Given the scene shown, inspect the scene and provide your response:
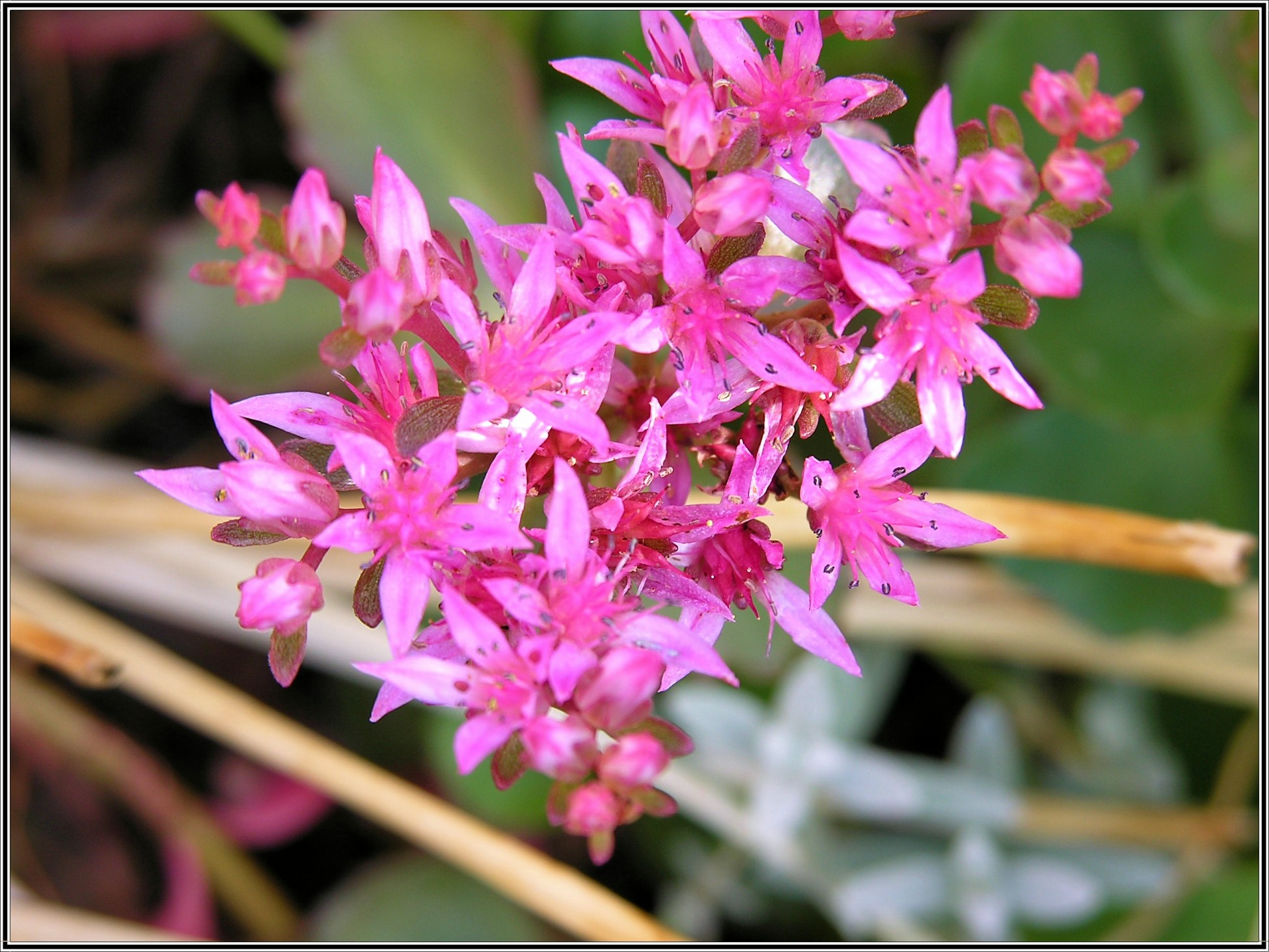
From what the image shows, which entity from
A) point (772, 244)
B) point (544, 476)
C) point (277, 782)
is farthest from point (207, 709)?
point (772, 244)

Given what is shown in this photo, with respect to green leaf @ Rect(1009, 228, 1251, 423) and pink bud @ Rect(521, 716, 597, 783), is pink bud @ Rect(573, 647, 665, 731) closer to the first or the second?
pink bud @ Rect(521, 716, 597, 783)

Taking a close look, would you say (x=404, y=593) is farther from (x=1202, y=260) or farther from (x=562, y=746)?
(x=1202, y=260)

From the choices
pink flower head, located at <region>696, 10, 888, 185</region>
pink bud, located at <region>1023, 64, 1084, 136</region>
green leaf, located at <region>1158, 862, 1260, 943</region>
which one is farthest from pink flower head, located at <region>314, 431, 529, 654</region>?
green leaf, located at <region>1158, 862, 1260, 943</region>

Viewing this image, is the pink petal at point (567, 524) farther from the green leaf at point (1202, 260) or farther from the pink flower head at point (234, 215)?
the green leaf at point (1202, 260)

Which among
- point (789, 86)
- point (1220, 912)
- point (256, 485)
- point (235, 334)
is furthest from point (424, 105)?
point (1220, 912)

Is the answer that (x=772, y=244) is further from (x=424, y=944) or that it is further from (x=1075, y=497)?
(x=424, y=944)

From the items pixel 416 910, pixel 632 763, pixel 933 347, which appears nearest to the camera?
pixel 632 763
